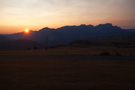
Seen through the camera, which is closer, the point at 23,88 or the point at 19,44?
the point at 23,88

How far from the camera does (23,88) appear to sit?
888 centimetres

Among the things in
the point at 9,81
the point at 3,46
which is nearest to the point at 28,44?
the point at 3,46

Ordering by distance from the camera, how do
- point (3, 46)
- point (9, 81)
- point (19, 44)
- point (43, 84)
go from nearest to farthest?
point (43, 84) → point (9, 81) → point (3, 46) → point (19, 44)

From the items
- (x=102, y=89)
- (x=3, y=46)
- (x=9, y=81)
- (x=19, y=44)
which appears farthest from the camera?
(x=19, y=44)

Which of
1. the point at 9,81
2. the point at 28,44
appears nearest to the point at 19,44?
the point at 28,44

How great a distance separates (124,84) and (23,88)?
6.84 metres

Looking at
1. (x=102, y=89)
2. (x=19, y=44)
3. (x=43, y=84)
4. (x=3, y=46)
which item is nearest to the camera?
(x=102, y=89)

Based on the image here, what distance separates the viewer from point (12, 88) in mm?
8930

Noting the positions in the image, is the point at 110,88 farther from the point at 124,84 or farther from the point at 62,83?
the point at 62,83

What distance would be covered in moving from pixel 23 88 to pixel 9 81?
223 centimetres

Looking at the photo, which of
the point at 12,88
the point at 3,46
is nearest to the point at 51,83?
the point at 12,88

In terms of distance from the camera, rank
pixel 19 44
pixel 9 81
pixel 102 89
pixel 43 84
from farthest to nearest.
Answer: pixel 19 44
pixel 9 81
pixel 43 84
pixel 102 89

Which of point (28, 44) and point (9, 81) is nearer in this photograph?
point (9, 81)

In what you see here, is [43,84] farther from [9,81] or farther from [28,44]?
[28,44]
